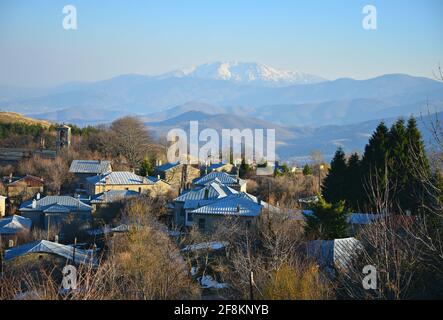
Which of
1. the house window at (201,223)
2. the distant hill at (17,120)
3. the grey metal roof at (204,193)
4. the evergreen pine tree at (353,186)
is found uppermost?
the distant hill at (17,120)

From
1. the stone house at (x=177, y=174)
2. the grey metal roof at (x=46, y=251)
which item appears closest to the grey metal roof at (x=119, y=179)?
the stone house at (x=177, y=174)

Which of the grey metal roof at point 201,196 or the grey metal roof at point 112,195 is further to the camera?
the grey metal roof at point 112,195

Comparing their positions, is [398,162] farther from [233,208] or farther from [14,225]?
[14,225]

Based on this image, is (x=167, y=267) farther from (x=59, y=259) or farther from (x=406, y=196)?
(x=406, y=196)

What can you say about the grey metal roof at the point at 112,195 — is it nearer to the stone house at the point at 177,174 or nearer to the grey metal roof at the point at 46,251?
the stone house at the point at 177,174
